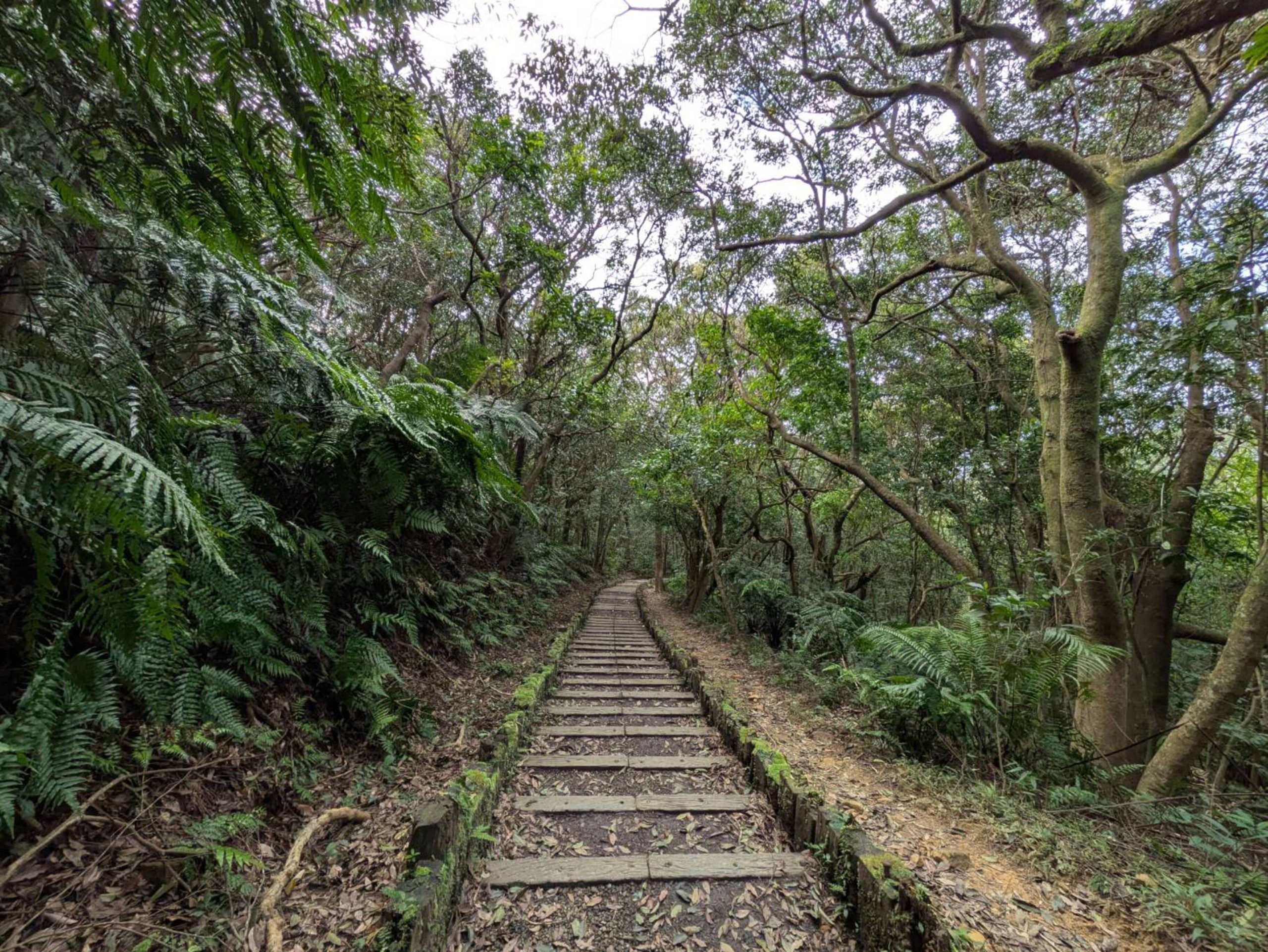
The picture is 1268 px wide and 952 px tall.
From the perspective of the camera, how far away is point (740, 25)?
5449mm

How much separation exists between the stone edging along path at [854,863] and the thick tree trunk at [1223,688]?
2.55m

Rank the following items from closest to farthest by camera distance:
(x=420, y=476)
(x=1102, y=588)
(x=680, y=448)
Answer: (x=420, y=476) → (x=1102, y=588) → (x=680, y=448)

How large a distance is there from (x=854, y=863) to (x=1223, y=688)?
10.0 feet

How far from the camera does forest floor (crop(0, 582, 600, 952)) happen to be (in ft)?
4.66

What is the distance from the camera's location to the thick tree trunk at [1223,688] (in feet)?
9.89

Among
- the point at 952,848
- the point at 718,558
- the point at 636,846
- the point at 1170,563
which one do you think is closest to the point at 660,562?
the point at 718,558

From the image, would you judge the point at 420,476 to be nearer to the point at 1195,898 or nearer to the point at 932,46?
the point at 1195,898

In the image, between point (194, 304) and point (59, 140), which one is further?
point (194, 304)

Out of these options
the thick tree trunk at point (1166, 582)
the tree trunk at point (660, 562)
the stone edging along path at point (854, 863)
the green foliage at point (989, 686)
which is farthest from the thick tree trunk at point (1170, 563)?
the tree trunk at point (660, 562)

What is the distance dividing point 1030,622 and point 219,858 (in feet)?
16.8

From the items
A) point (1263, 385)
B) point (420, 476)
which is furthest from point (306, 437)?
point (1263, 385)

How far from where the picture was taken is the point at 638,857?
2412mm

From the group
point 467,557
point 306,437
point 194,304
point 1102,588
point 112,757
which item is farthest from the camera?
point 467,557

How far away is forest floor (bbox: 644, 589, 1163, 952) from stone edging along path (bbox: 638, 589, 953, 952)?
162mm
